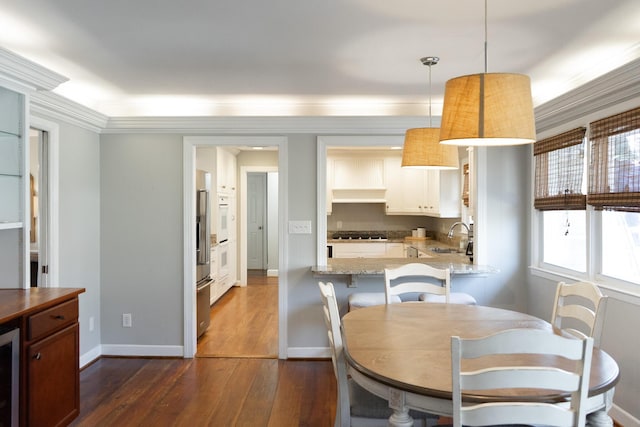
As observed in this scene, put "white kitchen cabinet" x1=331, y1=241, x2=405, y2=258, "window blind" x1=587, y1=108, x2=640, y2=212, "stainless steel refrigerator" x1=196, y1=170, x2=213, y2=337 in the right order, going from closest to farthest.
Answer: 1. "window blind" x1=587, y1=108, x2=640, y2=212
2. "stainless steel refrigerator" x1=196, y1=170, x2=213, y2=337
3. "white kitchen cabinet" x1=331, y1=241, x2=405, y2=258

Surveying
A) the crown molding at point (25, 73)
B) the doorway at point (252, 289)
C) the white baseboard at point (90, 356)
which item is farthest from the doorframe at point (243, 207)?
the crown molding at point (25, 73)

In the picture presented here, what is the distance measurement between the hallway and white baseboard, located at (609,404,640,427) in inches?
103

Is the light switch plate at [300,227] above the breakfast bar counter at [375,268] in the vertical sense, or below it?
above

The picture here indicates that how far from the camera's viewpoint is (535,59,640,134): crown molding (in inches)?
106

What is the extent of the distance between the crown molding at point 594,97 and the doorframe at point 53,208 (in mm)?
3658

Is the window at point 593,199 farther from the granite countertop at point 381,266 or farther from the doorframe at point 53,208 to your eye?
the doorframe at point 53,208

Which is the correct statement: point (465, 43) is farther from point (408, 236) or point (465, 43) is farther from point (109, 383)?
→ point (408, 236)

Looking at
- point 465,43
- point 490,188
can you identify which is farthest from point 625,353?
point 465,43

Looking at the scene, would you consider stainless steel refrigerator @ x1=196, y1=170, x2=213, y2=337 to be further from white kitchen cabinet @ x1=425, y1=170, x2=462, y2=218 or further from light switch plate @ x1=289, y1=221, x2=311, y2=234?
white kitchen cabinet @ x1=425, y1=170, x2=462, y2=218

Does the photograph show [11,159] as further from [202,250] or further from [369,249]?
[369,249]

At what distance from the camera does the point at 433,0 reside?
7.57 feet

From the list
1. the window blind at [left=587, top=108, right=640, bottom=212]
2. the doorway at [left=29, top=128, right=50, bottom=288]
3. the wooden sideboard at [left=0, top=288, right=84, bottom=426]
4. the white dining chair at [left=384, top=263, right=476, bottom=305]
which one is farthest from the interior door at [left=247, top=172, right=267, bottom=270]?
the window blind at [left=587, top=108, right=640, bottom=212]

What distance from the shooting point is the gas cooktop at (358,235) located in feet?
24.8

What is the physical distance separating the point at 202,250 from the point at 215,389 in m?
1.61
